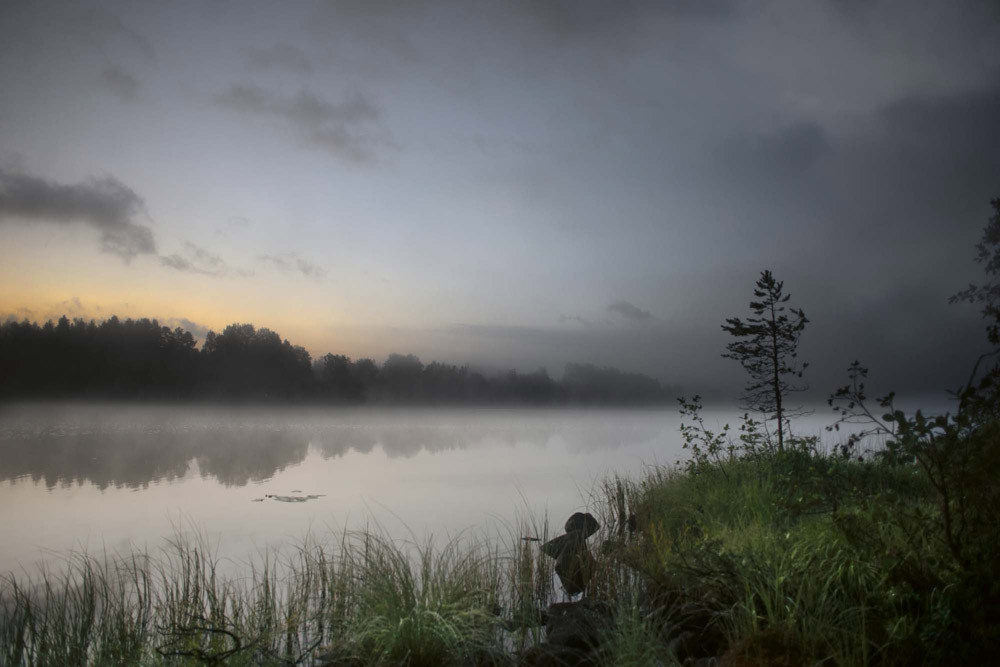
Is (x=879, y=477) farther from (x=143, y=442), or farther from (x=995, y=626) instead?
(x=143, y=442)

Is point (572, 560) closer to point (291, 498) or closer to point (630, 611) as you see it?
point (630, 611)

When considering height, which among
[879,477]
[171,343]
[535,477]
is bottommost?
[535,477]

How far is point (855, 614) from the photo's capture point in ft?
12.5

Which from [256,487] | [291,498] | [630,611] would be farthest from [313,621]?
[256,487]

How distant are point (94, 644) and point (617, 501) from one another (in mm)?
9668

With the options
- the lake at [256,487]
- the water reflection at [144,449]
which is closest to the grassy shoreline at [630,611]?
the lake at [256,487]

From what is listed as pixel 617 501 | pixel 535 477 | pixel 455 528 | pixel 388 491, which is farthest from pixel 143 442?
pixel 617 501

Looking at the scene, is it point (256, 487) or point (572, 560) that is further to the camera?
point (256, 487)

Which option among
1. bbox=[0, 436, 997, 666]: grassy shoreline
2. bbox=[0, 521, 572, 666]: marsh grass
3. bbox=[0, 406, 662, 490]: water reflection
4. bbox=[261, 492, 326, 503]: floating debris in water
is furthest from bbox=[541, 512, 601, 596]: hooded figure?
bbox=[0, 406, 662, 490]: water reflection

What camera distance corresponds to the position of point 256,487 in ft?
59.8

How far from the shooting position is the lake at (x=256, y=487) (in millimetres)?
11922

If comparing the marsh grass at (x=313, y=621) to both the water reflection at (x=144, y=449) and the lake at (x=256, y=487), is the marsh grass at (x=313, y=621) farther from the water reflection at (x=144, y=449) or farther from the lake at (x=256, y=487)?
the water reflection at (x=144, y=449)

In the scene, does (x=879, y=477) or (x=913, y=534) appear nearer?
(x=913, y=534)

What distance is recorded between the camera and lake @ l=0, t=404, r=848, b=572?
11922 millimetres
